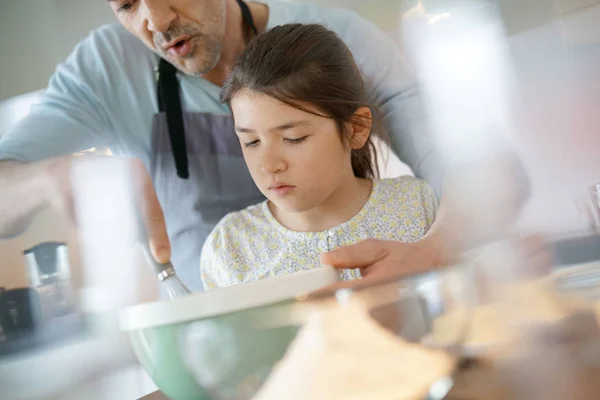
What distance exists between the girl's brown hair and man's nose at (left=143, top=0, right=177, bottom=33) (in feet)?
0.27

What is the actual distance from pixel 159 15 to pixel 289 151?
18cm

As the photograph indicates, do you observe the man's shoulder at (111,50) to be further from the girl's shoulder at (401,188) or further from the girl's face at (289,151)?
the girl's shoulder at (401,188)

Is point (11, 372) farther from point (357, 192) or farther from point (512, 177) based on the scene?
point (512, 177)

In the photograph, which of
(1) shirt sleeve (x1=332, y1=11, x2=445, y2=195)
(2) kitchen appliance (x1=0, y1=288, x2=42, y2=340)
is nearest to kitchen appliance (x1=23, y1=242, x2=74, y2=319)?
(2) kitchen appliance (x1=0, y1=288, x2=42, y2=340)

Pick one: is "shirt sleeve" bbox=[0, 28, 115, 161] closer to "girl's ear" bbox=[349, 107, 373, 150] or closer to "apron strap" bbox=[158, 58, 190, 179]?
"apron strap" bbox=[158, 58, 190, 179]

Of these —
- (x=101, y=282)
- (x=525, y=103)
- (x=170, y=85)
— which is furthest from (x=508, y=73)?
(x=101, y=282)

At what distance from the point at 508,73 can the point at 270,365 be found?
0.35 meters

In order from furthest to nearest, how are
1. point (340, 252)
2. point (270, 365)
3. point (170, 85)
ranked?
point (170, 85) < point (340, 252) < point (270, 365)

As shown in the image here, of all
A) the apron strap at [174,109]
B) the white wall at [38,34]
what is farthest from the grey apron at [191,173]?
the white wall at [38,34]

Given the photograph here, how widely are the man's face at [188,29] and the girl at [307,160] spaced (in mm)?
43

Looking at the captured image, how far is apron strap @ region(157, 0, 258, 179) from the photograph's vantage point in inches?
23.2

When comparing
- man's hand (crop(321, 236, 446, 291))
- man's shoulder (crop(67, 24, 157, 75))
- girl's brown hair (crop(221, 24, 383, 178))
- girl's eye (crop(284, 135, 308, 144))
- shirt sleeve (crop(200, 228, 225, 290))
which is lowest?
man's hand (crop(321, 236, 446, 291))

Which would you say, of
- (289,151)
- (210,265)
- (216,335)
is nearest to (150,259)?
(210,265)

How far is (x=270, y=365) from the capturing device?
0.33 meters
